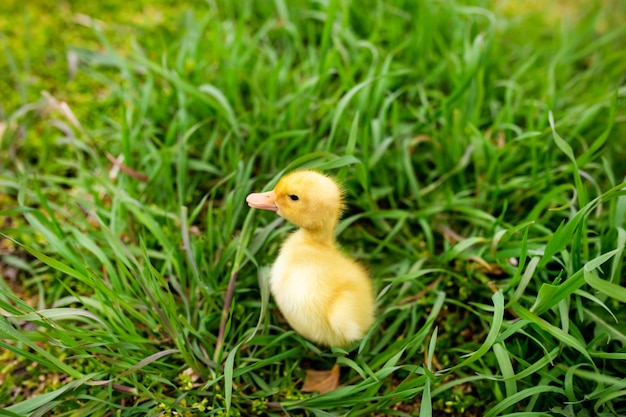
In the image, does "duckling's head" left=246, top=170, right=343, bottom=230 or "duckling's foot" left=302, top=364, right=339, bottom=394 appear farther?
"duckling's foot" left=302, top=364, right=339, bottom=394

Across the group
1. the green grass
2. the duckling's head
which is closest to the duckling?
the duckling's head

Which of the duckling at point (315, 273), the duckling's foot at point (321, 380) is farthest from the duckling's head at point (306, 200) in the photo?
the duckling's foot at point (321, 380)

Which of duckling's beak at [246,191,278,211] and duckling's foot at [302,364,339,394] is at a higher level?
duckling's beak at [246,191,278,211]

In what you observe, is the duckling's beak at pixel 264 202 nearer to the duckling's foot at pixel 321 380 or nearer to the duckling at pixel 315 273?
the duckling at pixel 315 273

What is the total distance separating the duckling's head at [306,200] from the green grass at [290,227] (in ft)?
0.86

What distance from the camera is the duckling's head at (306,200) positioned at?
1.95 meters

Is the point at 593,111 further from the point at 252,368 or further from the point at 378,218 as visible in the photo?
the point at 252,368

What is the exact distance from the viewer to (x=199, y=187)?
282 cm

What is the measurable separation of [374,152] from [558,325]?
115cm

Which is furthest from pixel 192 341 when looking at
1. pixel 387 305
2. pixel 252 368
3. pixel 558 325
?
pixel 558 325

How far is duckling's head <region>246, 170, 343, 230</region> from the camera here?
195cm

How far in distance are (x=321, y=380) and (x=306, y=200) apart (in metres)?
0.76

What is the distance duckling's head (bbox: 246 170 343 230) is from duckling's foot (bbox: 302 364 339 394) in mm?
612

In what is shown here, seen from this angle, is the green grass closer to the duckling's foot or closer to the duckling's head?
the duckling's foot
